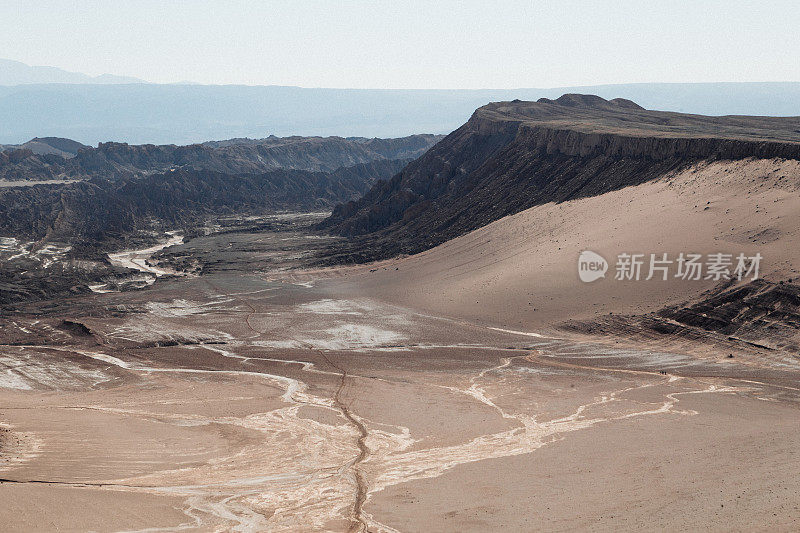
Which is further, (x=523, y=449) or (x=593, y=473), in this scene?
(x=523, y=449)

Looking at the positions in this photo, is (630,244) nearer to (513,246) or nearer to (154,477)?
(513,246)

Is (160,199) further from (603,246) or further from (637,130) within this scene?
(603,246)

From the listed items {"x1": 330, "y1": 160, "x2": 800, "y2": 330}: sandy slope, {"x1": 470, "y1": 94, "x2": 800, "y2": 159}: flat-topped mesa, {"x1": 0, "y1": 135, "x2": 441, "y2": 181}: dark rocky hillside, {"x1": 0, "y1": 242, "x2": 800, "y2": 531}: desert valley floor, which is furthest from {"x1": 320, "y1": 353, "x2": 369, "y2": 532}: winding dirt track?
{"x1": 0, "y1": 135, "x2": 441, "y2": 181}: dark rocky hillside

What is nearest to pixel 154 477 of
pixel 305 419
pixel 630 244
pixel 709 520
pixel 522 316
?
pixel 305 419

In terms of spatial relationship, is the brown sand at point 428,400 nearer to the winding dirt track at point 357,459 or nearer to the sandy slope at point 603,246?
the winding dirt track at point 357,459

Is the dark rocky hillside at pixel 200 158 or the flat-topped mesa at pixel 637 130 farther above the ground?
the flat-topped mesa at pixel 637 130

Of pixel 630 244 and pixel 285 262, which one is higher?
pixel 630 244

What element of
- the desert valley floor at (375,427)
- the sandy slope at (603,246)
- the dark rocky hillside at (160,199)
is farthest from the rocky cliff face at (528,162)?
the dark rocky hillside at (160,199)
